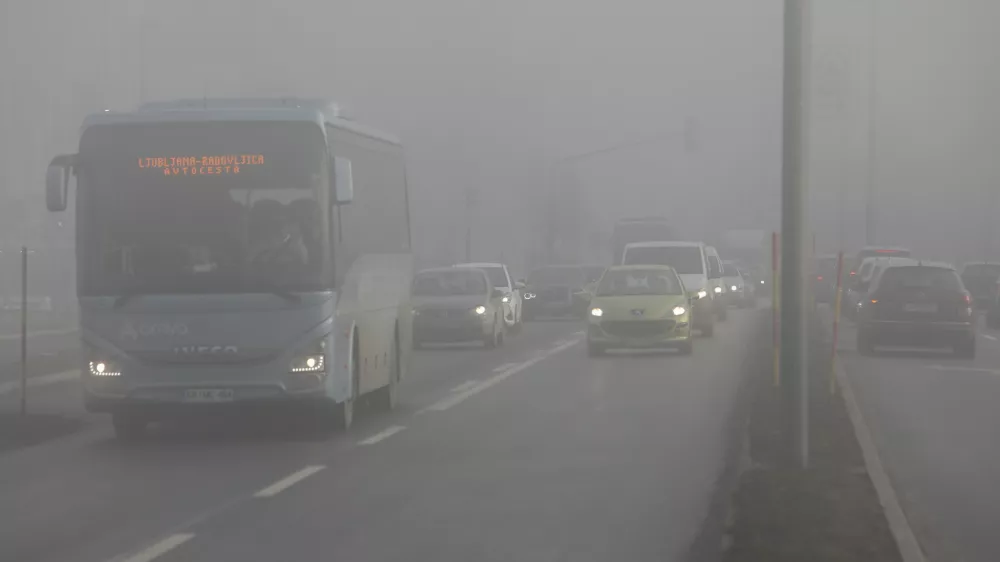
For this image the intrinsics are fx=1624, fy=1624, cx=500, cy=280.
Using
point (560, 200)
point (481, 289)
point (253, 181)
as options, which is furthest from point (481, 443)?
point (560, 200)

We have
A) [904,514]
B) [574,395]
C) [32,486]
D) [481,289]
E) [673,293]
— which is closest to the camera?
[904,514]

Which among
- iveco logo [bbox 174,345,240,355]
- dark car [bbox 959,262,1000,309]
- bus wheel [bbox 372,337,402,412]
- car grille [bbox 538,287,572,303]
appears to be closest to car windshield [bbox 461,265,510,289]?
car grille [bbox 538,287,572,303]

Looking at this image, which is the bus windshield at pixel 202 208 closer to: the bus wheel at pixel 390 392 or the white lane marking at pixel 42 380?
the bus wheel at pixel 390 392

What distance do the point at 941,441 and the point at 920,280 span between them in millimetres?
14937

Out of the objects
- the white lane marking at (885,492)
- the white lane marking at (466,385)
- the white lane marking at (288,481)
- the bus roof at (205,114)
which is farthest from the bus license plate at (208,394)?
the white lane marking at (466,385)

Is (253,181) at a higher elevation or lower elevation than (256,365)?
higher

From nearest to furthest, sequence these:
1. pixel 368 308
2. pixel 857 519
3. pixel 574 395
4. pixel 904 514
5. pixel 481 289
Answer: pixel 857 519, pixel 904 514, pixel 368 308, pixel 574 395, pixel 481 289

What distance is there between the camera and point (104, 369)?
14.6 m

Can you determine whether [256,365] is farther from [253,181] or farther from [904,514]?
[904,514]

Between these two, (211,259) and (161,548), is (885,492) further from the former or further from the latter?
(211,259)

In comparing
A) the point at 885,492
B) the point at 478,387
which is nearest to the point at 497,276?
the point at 478,387

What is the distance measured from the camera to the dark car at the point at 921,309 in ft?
96.5

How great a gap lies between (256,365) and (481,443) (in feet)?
7.14

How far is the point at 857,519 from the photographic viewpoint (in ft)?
31.0
